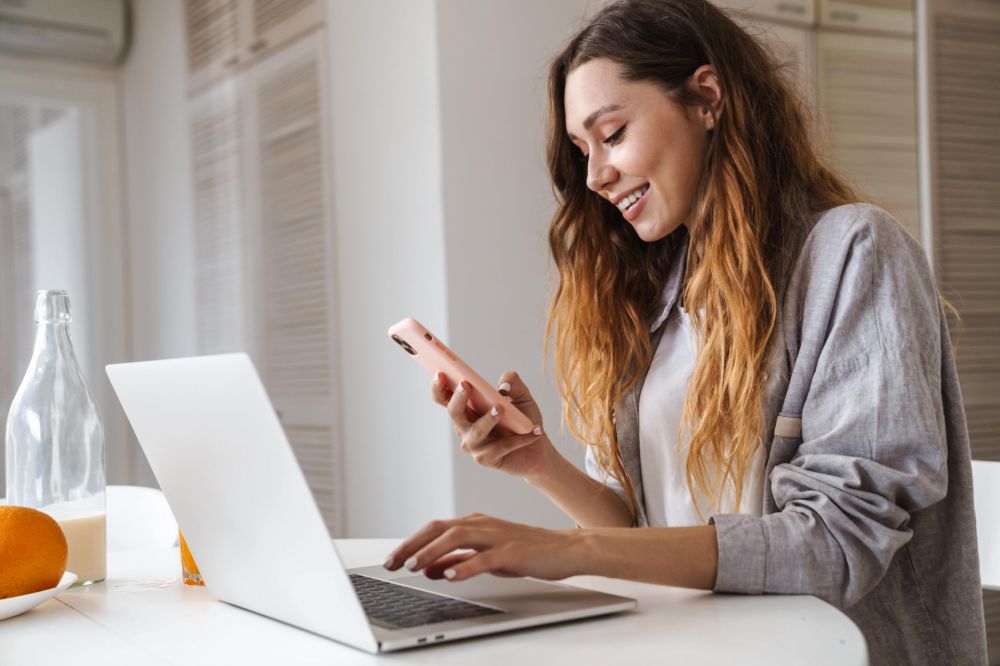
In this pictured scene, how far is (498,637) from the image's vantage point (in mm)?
766

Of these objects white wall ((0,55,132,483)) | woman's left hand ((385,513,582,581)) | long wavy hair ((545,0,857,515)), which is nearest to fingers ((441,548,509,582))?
woman's left hand ((385,513,582,581))

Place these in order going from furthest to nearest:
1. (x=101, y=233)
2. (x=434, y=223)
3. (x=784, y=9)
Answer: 1. (x=101, y=233)
2. (x=784, y=9)
3. (x=434, y=223)

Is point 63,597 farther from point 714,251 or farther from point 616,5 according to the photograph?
point 616,5

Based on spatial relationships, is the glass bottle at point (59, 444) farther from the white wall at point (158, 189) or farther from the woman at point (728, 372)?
the white wall at point (158, 189)

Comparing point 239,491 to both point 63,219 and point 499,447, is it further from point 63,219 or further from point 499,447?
point 63,219

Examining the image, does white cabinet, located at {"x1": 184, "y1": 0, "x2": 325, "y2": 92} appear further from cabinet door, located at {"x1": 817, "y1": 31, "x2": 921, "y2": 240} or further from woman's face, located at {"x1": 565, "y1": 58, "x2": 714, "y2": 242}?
woman's face, located at {"x1": 565, "y1": 58, "x2": 714, "y2": 242}

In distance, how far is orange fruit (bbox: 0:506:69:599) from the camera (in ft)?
2.96

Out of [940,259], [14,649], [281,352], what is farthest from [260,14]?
[14,649]

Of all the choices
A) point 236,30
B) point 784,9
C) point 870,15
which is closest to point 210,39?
point 236,30

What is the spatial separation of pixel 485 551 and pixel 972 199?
2.64m

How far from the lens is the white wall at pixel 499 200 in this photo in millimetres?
2424

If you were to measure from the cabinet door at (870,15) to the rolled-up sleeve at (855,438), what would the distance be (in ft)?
6.91

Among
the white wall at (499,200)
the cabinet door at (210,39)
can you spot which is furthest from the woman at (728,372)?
the cabinet door at (210,39)

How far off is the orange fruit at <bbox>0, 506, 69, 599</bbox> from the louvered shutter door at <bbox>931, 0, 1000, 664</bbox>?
2657 millimetres
